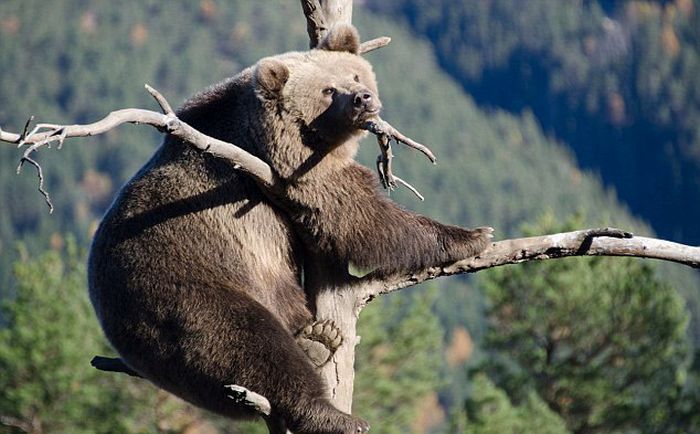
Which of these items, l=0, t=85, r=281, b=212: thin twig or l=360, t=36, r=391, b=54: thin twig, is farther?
l=360, t=36, r=391, b=54: thin twig

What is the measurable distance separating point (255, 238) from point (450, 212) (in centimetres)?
11867

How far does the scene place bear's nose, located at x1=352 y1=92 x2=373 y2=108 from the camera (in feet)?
20.2

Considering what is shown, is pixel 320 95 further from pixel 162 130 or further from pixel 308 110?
pixel 162 130

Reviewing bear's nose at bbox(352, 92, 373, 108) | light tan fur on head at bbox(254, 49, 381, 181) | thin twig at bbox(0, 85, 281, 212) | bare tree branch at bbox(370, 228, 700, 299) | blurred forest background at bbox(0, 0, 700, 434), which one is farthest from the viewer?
blurred forest background at bbox(0, 0, 700, 434)

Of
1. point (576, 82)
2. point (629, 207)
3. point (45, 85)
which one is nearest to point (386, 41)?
point (45, 85)

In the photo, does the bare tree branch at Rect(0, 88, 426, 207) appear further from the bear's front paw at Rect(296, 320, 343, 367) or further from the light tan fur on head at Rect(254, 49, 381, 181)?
the bear's front paw at Rect(296, 320, 343, 367)

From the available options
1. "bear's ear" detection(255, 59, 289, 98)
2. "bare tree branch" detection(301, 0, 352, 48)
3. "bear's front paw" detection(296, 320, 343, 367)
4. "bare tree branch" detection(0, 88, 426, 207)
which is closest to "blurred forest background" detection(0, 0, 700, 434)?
"bare tree branch" detection(301, 0, 352, 48)

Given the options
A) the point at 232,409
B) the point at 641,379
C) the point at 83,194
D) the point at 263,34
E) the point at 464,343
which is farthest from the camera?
the point at 263,34

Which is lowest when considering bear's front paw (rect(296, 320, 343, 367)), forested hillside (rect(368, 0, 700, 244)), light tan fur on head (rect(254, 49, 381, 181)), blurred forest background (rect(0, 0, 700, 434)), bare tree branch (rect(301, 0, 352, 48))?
bear's front paw (rect(296, 320, 343, 367))

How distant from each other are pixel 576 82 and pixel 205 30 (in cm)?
7336

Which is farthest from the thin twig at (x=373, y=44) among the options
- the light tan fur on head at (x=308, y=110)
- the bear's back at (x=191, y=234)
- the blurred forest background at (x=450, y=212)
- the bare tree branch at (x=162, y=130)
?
the blurred forest background at (x=450, y=212)

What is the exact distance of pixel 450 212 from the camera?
4899 inches

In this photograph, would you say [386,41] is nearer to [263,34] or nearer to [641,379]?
[641,379]

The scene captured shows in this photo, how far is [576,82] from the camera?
200 meters
